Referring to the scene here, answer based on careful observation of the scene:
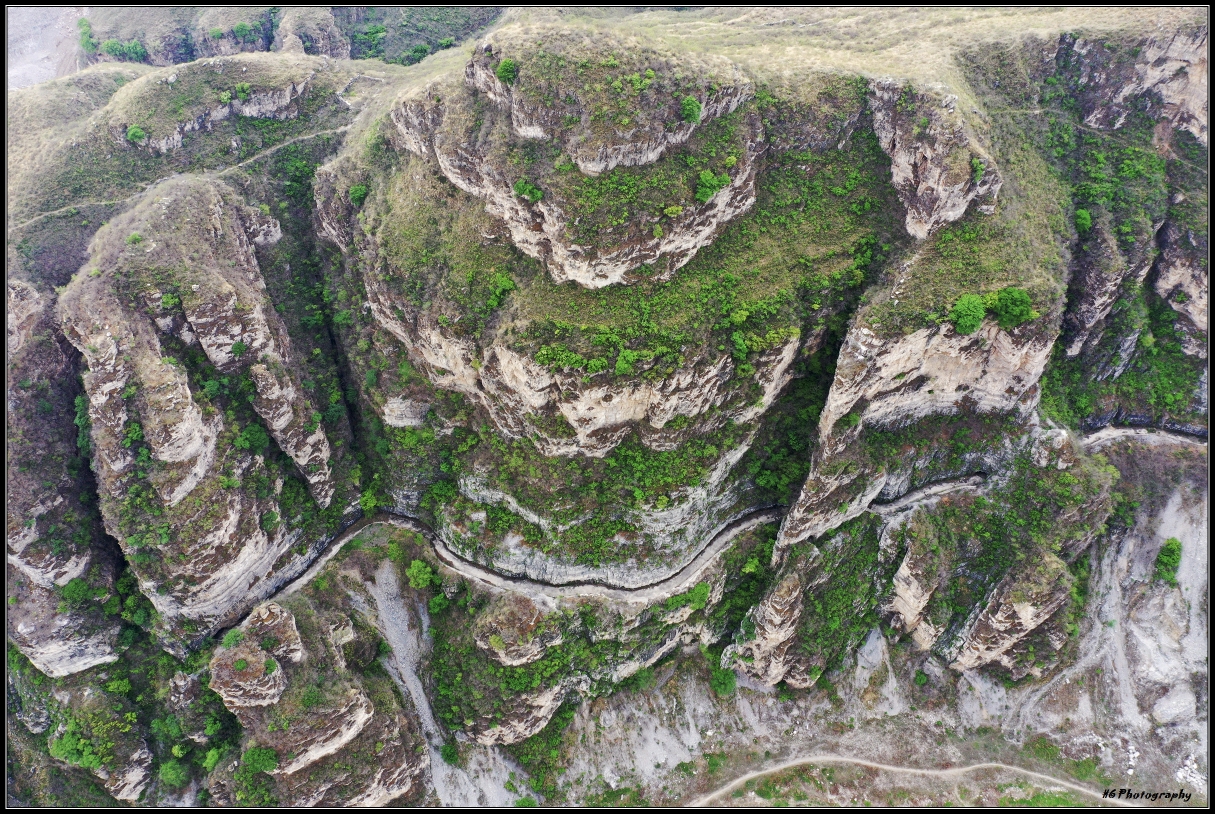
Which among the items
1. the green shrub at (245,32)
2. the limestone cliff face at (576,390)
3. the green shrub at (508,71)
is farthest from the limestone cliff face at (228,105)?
the green shrub at (508,71)

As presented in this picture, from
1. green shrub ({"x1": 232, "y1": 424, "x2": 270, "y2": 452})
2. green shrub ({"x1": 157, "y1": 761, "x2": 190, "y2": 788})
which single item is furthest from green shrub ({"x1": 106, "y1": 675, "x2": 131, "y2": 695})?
green shrub ({"x1": 232, "y1": 424, "x2": 270, "y2": 452})

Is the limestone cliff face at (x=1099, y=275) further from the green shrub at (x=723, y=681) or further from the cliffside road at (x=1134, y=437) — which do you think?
the green shrub at (x=723, y=681)

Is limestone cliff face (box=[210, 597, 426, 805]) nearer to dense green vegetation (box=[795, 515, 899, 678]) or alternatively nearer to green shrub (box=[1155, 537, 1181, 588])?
dense green vegetation (box=[795, 515, 899, 678])

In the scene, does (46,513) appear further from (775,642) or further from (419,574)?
(775,642)

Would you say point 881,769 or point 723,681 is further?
point 723,681

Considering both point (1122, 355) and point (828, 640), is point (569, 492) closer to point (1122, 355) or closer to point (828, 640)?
point (828, 640)

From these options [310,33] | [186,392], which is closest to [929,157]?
[186,392]
